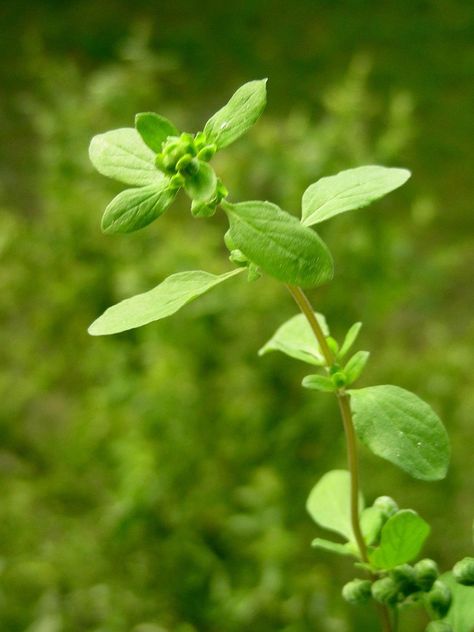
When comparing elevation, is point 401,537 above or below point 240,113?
below

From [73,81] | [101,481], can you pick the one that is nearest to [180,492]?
[101,481]

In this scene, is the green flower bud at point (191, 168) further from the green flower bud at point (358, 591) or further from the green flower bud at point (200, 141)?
the green flower bud at point (358, 591)

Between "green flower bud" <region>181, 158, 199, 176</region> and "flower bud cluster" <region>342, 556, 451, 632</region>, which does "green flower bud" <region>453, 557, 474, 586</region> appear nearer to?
"flower bud cluster" <region>342, 556, 451, 632</region>

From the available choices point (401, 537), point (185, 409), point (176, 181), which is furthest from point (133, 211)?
point (185, 409)

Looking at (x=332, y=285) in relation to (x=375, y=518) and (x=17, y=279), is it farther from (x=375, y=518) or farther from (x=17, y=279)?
(x=375, y=518)

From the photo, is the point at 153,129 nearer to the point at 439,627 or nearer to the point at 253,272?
the point at 253,272

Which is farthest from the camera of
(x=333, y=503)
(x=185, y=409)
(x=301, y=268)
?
(x=185, y=409)

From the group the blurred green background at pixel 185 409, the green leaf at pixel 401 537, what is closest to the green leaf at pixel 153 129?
the green leaf at pixel 401 537
